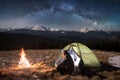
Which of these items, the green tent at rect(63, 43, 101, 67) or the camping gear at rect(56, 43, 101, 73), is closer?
the camping gear at rect(56, 43, 101, 73)

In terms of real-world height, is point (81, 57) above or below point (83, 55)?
below

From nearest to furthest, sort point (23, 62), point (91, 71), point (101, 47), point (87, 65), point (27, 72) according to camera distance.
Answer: point (27, 72), point (91, 71), point (87, 65), point (23, 62), point (101, 47)

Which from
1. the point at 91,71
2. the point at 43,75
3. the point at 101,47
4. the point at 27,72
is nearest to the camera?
the point at 43,75

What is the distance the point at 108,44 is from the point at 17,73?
60897mm

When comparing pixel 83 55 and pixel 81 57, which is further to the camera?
pixel 83 55

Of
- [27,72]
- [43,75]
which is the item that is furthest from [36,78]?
[27,72]

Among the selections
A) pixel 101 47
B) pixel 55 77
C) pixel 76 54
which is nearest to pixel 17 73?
pixel 55 77

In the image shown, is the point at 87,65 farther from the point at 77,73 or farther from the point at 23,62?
the point at 23,62

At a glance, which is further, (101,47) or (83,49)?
(101,47)

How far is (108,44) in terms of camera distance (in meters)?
72.4

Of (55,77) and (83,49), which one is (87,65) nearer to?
(83,49)

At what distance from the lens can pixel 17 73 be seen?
15.0 meters

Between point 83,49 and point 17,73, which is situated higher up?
point 83,49

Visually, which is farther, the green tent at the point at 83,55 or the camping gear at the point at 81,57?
the green tent at the point at 83,55
